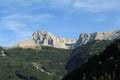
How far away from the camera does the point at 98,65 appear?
A: 108 meters

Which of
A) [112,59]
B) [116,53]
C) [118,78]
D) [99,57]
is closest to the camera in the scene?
[118,78]

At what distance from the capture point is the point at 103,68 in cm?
10075

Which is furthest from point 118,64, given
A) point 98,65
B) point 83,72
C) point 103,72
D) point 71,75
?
point 71,75

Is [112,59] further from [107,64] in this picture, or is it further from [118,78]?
[118,78]

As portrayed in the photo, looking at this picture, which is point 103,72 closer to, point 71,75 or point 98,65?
point 98,65

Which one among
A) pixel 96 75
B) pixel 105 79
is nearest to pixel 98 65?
pixel 96 75

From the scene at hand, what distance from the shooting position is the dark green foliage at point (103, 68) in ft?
308

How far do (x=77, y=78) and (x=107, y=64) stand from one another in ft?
51.8

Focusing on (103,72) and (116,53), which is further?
(116,53)

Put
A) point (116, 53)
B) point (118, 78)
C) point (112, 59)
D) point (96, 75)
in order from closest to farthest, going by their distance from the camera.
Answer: point (118, 78) < point (96, 75) < point (112, 59) < point (116, 53)

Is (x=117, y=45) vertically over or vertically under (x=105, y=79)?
over

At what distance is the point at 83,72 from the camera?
11612 cm

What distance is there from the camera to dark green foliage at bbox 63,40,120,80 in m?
93.8

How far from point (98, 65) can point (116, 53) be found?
323 inches
